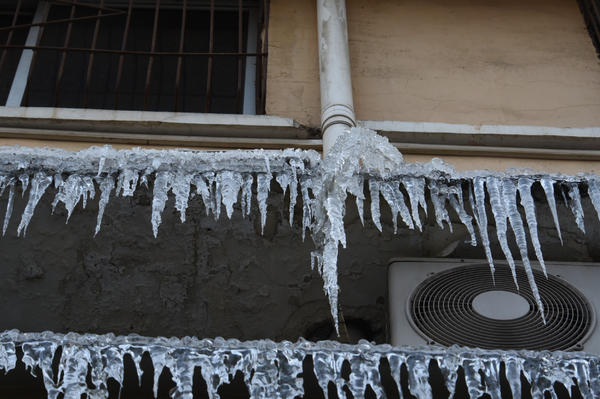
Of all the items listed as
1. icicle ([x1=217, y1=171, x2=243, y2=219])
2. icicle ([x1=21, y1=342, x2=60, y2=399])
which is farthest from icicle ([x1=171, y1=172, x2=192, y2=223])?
icicle ([x1=21, y1=342, x2=60, y2=399])

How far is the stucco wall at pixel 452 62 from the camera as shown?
5270 mm

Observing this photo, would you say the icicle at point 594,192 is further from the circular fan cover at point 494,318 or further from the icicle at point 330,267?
the icicle at point 330,267

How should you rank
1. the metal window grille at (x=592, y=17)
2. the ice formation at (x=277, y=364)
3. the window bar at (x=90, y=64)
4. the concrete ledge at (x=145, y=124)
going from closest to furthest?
1. the ice formation at (x=277, y=364)
2. the concrete ledge at (x=145, y=124)
3. the window bar at (x=90, y=64)
4. the metal window grille at (x=592, y=17)

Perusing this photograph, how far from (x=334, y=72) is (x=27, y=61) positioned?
2.09m

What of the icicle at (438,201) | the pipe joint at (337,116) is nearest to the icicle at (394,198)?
the icicle at (438,201)

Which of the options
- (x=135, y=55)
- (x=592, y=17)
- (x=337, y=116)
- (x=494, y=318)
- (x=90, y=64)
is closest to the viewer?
(x=494, y=318)

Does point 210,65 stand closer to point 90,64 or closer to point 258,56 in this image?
Answer: point 258,56

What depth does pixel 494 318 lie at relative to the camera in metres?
3.85

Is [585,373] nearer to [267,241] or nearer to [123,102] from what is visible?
[267,241]

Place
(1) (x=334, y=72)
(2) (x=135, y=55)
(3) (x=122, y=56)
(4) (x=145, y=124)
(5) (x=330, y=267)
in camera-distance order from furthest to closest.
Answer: (2) (x=135, y=55), (3) (x=122, y=56), (1) (x=334, y=72), (4) (x=145, y=124), (5) (x=330, y=267)

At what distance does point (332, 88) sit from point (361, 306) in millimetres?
1271

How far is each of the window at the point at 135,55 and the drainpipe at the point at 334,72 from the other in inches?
16.6

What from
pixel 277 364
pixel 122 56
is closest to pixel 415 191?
pixel 277 364

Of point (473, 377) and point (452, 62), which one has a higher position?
point (452, 62)
